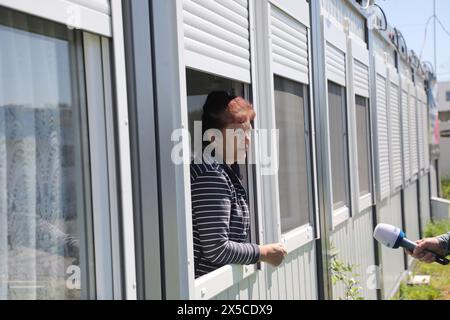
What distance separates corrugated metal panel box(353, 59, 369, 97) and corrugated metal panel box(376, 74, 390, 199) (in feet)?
2.27

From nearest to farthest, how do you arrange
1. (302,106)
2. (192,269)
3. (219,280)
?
(192,269), (219,280), (302,106)

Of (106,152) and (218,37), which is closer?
(106,152)

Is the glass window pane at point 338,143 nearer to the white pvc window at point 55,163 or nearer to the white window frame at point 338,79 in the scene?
the white window frame at point 338,79

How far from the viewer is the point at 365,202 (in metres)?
6.41

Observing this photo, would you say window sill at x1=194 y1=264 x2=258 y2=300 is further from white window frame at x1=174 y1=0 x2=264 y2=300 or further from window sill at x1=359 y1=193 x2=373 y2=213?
window sill at x1=359 y1=193 x2=373 y2=213

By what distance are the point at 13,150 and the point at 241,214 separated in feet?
4.23

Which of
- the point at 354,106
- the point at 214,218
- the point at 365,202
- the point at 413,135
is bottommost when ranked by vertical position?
the point at 365,202

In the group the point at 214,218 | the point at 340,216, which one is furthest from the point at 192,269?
the point at 340,216

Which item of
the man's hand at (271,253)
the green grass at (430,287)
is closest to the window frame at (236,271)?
the man's hand at (271,253)

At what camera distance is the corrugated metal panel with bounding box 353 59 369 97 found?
6.15 metres

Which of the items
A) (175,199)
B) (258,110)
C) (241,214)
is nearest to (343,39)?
(258,110)

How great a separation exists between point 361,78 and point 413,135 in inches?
228

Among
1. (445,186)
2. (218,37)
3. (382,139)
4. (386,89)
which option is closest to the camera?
(218,37)

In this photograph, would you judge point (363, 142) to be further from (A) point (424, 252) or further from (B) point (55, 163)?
(B) point (55, 163)
